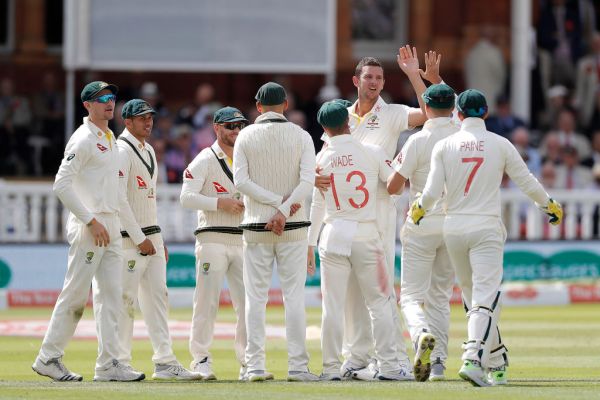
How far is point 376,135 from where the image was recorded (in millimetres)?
11492

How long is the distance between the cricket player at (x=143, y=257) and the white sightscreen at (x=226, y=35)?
31.5 ft

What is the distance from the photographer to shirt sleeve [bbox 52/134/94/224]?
34.9 feet

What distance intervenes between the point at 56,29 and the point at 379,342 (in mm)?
14293

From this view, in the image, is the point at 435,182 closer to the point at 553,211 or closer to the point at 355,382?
the point at 553,211

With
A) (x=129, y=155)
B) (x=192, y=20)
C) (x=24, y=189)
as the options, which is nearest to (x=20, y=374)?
(x=129, y=155)

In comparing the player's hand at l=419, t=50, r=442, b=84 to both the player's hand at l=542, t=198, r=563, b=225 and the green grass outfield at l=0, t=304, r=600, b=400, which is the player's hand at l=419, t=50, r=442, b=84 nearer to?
the player's hand at l=542, t=198, r=563, b=225

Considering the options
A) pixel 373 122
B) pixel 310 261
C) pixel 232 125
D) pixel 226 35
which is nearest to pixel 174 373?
pixel 310 261

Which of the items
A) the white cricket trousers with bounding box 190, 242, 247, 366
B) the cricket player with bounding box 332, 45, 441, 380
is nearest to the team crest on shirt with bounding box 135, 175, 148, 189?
the white cricket trousers with bounding box 190, 242, 247, 366

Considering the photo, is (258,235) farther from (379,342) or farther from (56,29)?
(56,29)

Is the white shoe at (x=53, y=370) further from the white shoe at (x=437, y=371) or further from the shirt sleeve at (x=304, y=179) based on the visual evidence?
the white shoe at (x=437, y=371)

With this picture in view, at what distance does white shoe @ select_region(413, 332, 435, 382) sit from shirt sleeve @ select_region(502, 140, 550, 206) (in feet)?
3.82

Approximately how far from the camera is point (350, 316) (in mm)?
11250

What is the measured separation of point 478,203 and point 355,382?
58.0 inches

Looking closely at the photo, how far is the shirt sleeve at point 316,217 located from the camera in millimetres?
11133
